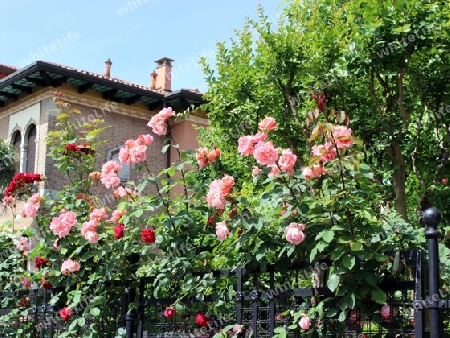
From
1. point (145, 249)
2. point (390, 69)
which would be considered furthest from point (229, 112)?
point (145, 249)

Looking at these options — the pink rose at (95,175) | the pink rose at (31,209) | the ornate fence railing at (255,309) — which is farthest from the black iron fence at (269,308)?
the pink rose at (95,175)

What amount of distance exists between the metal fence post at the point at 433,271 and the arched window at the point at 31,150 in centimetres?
1650

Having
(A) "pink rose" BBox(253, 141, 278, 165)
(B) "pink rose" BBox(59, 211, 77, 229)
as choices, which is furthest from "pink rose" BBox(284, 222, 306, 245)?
(B) "pink rose" BBox(59, 211, 77, 229)

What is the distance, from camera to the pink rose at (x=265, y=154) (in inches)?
165

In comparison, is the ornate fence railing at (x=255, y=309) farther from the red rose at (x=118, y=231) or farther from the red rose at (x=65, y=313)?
the red rose at (x=118, y=231)

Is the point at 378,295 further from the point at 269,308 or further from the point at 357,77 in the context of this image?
the point at 357,77

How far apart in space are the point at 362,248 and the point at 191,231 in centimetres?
162

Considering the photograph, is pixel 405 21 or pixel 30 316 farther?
pixel 405 21

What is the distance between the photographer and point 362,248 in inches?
151

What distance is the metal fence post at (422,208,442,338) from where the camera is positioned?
339cm

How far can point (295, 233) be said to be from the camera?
13.1 feet

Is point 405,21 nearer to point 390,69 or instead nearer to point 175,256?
point 390,69

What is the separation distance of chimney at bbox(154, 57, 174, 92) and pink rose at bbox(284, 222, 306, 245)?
18.4 m

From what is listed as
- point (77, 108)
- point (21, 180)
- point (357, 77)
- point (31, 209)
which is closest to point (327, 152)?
point (31, 209)
